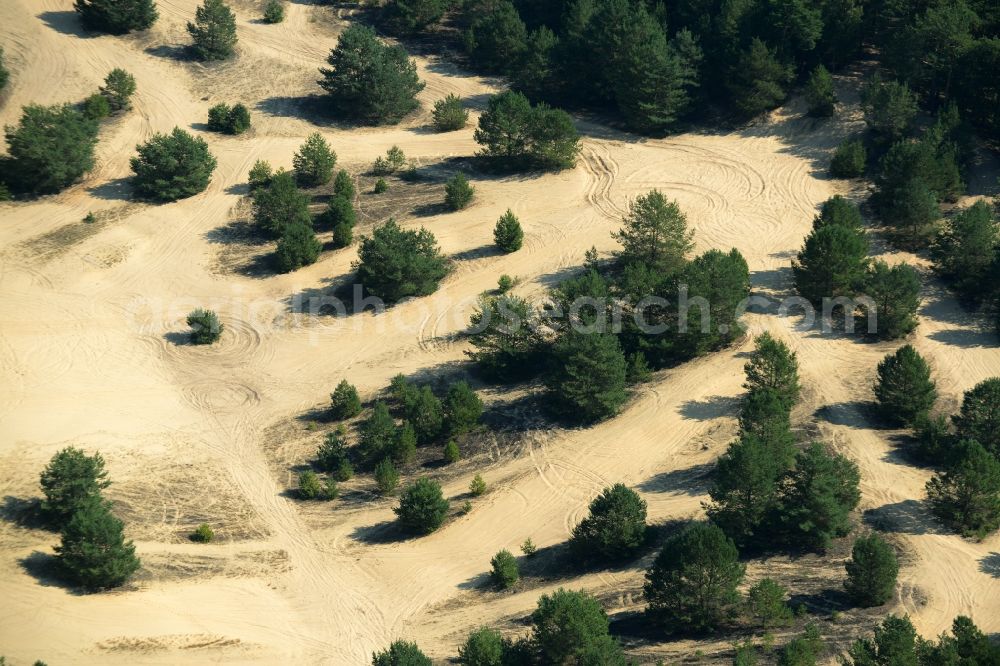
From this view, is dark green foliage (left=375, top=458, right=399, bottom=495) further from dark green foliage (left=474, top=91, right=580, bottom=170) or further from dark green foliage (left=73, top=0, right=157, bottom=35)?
dark green foliage (left=73, top=0, right=157, bottom=35)

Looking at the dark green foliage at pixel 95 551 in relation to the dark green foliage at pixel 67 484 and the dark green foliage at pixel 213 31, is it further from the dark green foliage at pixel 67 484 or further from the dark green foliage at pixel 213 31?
the dark green foliage at pixel 213 31

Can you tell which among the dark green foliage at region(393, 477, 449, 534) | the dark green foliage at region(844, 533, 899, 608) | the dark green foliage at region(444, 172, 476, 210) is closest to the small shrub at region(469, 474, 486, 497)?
the dark green foliage at region(393, 477, 449, 534)

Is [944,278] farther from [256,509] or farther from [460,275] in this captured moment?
[256,509]

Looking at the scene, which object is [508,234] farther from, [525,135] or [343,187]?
[343,187]

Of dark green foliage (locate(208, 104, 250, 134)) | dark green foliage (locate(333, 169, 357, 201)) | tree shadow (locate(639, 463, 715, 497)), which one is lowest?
tree shadow (locate(639, 463, 715, 497))

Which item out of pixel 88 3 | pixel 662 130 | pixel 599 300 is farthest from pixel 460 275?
pixel 88 3

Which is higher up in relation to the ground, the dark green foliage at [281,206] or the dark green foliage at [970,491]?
the dark green foliage at [281,206]

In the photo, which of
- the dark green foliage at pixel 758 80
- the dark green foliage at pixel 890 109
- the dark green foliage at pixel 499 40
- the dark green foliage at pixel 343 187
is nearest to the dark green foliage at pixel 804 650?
the dark green foliage at pixel 890 109
